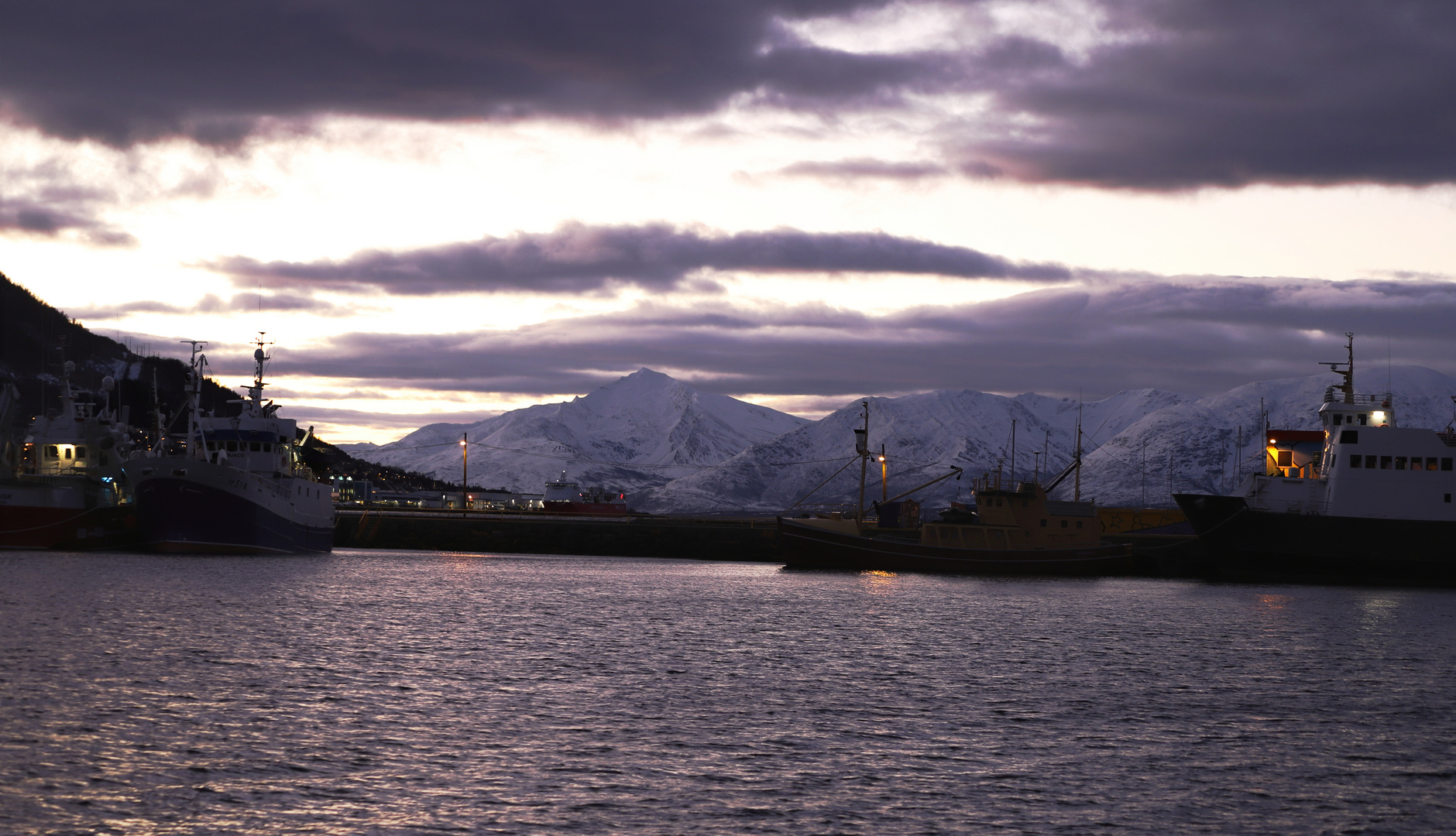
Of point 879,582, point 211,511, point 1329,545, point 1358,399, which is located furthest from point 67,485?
point 1358,399

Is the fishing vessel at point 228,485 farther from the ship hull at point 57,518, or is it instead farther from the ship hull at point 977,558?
the ship hull at point 977,558

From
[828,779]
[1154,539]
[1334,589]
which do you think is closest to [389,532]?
[1154,539]

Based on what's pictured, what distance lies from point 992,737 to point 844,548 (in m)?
70.6

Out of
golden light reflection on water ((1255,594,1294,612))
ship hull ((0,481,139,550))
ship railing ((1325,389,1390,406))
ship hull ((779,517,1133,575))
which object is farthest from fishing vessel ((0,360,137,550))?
ship railing ((1325,389,1390,406))

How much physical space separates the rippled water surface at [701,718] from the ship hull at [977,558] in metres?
26.5

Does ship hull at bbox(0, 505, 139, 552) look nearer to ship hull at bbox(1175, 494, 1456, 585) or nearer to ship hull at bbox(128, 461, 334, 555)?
ship hull at bbox(128, 461, 334, 555)

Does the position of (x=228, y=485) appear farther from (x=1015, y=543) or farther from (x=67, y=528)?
(x=1015, y=543)

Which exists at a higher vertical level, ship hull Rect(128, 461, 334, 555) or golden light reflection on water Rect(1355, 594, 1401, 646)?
ship hull Rect(128, 461, 334, 555)

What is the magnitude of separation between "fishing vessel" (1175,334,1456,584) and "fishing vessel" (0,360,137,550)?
90928mm

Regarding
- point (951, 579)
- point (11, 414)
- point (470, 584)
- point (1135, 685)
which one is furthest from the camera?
point (11, 414)

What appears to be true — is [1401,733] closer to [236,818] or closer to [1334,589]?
[236,818]

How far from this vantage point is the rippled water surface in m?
23.3

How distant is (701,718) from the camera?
3372 centimetres

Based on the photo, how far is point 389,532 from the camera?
145 meters
